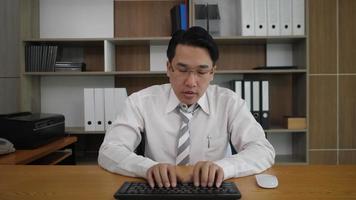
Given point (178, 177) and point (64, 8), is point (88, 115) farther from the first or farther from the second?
point (178, 177)

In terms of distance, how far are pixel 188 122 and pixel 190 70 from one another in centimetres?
32

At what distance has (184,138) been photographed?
170 cm

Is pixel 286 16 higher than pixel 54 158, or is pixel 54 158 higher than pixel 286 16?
pixel 286 16

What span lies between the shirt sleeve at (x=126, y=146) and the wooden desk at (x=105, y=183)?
1.8 inches

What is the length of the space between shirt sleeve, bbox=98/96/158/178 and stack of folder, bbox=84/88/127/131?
1150mm

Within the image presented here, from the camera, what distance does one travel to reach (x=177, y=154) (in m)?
1.70

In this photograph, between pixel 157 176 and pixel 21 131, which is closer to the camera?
pixel 157 176

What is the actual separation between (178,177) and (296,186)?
351 mm

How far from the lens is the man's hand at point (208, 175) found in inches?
40.0

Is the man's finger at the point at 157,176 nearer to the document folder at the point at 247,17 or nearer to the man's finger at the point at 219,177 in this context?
the man's finger at the point at 219,177

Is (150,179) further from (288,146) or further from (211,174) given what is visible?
(288,146)

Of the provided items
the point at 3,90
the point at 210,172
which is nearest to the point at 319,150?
the point at 210,172

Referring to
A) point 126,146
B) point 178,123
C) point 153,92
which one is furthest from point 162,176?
point 153,92

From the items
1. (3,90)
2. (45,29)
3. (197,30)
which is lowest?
(3,90)
